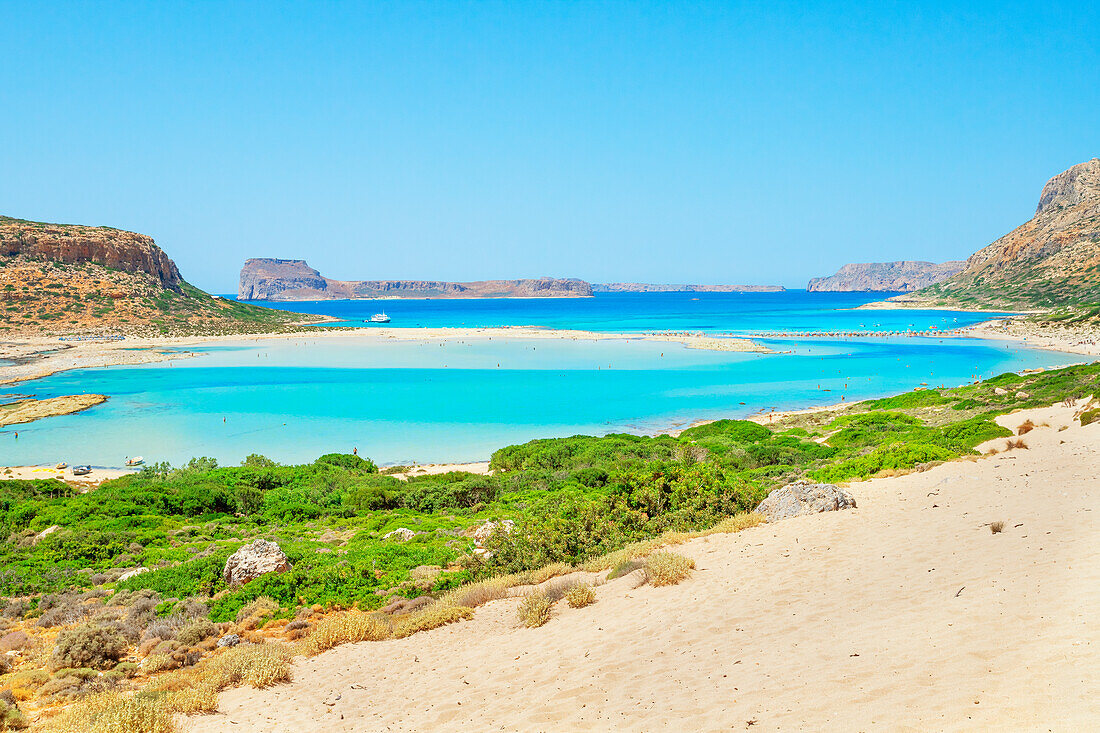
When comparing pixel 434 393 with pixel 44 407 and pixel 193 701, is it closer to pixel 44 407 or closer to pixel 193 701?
pixel 44 407

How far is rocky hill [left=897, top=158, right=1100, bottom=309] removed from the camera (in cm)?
10531

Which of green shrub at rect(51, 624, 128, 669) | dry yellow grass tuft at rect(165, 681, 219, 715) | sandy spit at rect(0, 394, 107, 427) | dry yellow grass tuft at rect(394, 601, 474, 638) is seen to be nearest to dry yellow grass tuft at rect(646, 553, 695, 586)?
dry yellow grass tuft at rect(394, 601, 474, 638)

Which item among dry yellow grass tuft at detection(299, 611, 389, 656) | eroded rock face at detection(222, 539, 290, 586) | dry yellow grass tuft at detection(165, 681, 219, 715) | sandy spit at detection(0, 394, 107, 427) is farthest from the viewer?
sandy spit at detection(0, 394, 107, 427)

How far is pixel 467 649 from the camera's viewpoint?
7.65m

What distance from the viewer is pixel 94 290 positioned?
289ft

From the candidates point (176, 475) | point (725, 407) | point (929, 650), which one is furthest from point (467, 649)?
point (725, 407)

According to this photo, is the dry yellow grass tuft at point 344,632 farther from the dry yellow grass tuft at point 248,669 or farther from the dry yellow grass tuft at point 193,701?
the dry yellow grass tuft at point 193,701

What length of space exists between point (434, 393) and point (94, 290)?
73.1 metres

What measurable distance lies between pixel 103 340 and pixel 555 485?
75.4m

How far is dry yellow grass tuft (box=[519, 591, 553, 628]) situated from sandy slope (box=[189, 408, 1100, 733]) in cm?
18

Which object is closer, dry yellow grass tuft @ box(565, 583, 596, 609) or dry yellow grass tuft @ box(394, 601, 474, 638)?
dry yellow grass tuft @ box(394, 601, 474, 638)

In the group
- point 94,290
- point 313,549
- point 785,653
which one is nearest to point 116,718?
point 785,653

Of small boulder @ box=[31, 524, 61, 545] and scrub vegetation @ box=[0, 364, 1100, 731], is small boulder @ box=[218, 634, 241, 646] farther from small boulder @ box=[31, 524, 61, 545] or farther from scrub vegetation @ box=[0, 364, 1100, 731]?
small boulder @ box=[31, 524, 61, 545]

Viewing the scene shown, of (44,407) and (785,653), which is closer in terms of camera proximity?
(785,653)
